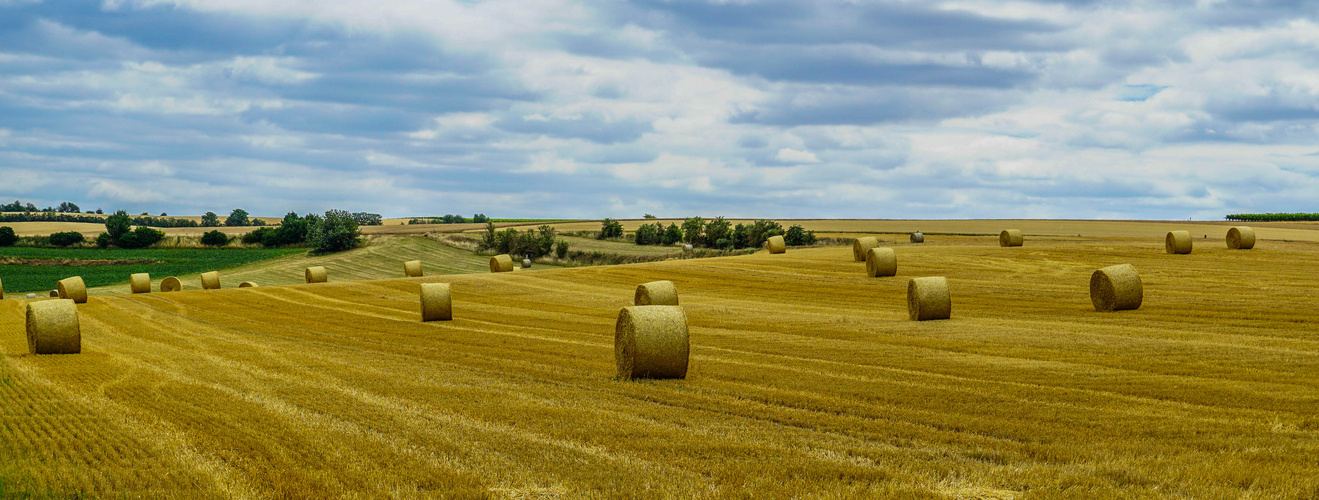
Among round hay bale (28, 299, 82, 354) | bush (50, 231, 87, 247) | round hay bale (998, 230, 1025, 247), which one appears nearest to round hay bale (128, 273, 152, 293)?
round hay bale (28, 299, 82, 354)

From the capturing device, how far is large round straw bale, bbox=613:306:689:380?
14391 millimetres

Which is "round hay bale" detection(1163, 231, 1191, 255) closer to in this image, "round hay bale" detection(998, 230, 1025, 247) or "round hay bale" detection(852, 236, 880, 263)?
"round hay bale" detection(998, 230, 1025, 247)

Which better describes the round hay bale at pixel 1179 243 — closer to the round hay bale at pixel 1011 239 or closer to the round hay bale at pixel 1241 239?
the round hay bale at pixel 1241 239

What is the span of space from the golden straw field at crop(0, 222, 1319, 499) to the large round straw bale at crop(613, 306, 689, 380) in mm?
442

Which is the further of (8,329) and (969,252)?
(969,252)

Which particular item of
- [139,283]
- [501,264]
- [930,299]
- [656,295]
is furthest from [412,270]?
[930,299]

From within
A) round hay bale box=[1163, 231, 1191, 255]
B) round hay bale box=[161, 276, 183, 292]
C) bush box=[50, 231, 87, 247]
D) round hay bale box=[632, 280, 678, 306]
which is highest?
round hay bale box=[1163, 231, 1191, 255]

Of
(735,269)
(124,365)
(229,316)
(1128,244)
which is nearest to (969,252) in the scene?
(1128,244)

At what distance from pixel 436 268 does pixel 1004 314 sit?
4954 centimetres

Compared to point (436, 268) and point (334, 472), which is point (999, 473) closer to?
point (334, 472)

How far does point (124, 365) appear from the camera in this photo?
1708cm

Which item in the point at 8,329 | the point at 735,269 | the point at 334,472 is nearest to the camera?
the point at 334,472

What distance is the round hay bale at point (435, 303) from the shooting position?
1034 inches

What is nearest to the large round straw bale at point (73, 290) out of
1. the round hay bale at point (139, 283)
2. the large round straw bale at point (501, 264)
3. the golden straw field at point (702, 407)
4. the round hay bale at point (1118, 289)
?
the round hay bale at point (139, 283)
